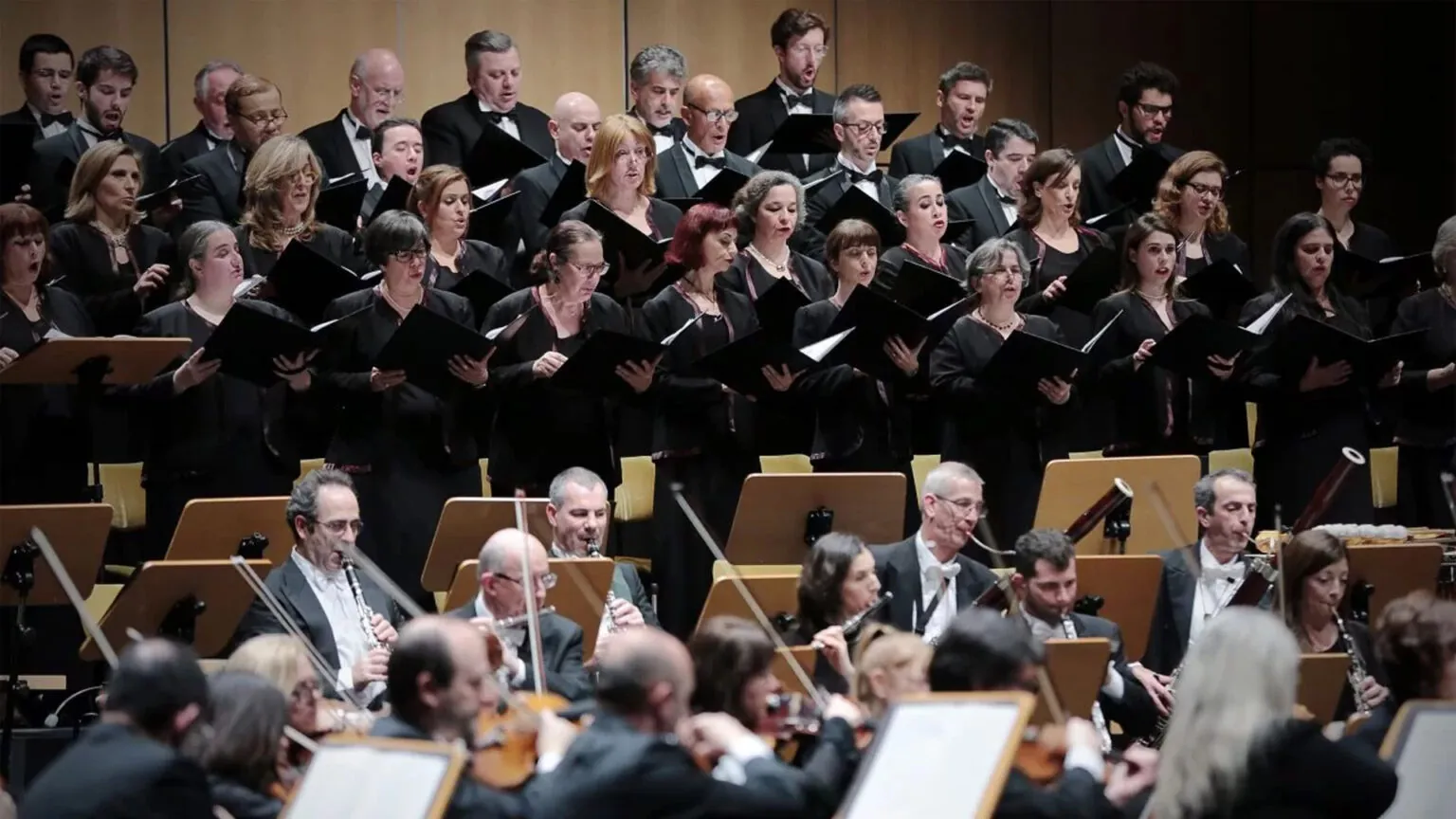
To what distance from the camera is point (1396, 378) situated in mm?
6828

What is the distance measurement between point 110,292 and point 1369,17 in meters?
6.01

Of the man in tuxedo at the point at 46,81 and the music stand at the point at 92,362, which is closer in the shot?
the music stand at the point at 92,362

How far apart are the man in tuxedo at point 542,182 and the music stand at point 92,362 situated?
4.18 feet

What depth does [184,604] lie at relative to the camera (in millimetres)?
4973

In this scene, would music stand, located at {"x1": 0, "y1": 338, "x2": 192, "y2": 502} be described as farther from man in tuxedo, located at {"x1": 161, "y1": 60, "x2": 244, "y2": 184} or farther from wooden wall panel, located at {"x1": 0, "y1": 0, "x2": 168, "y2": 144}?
wooden wall panel, located at {"x1": 0, "y1": 0, "x2": 168, "y2": 144}

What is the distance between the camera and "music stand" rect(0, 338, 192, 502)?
5555mm

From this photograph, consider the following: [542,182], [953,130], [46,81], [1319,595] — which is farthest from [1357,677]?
[46,81]

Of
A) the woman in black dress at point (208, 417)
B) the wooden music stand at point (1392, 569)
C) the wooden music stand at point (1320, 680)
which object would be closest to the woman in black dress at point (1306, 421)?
the wooden music stand at point (1392, 569)

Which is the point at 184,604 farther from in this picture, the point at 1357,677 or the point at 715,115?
the point at 715,115

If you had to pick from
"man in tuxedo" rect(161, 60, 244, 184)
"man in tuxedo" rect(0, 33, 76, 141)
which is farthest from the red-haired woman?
"man in tuxedo" rect(0, 33, 76, 141)

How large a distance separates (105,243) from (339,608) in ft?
5.37

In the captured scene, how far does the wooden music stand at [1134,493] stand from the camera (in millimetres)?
5844

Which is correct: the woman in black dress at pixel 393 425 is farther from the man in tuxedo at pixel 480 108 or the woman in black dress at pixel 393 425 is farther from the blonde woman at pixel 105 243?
the man in tuxedo at pixel 480 108

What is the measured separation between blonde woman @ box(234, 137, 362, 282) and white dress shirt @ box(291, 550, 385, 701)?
1208mm
